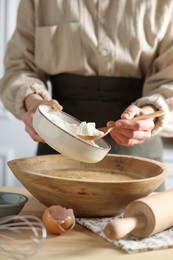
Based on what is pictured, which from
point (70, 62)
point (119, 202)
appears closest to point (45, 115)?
point (119, 202)

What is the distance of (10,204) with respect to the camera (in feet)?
3.38

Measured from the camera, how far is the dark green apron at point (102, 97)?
161cm

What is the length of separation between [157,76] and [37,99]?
1.16 feet

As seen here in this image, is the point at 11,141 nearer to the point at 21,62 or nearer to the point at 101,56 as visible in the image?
the point at 21,62

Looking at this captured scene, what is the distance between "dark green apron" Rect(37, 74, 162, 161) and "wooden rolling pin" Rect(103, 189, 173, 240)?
609 millimetres

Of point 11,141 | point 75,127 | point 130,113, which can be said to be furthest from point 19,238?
point 11,141

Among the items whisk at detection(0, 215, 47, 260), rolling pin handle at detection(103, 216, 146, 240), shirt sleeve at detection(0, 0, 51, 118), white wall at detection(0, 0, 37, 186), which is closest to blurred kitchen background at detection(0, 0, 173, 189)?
white wall at detection(0, 0, 37, 186)

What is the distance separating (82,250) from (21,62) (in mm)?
891

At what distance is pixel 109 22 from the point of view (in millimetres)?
1596

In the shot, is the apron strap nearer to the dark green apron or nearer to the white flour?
the dark green apron

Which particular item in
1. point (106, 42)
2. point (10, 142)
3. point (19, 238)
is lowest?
point (10, 142)

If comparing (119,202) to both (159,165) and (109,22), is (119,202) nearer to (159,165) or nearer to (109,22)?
(159,165)

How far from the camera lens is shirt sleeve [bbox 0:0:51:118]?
5.29 ft

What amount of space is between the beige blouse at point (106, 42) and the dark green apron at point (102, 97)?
0.07ft
